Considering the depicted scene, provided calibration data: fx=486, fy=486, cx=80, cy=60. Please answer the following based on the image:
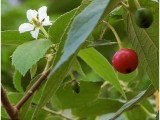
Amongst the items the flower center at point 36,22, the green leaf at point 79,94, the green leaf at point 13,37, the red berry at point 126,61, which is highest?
the flower center at point 36,22

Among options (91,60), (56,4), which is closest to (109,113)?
(91,60)

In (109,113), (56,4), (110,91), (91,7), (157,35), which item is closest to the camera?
(91,7)

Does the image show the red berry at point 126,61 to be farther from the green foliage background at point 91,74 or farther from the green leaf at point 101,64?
the green leaf at point 101,64

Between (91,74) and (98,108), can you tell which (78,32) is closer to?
(98,108)

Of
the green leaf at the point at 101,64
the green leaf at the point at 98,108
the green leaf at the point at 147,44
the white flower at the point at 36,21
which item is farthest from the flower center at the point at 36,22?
the green leaf at the point at 98,108

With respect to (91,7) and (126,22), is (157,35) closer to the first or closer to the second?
(126,22)

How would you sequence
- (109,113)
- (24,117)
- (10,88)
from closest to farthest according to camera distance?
(24,117) → (109,113) → (10,88)
